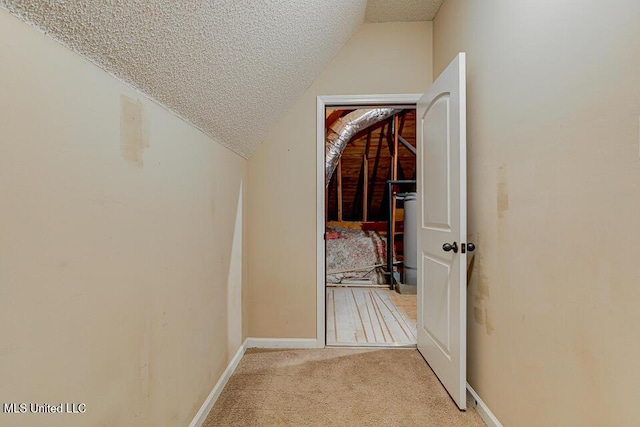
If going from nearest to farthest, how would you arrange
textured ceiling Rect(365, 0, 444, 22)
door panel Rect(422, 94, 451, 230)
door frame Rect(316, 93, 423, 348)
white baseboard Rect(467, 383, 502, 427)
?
white baseboard Rect(467, 383, 502, 427)
door panel Rect(422, 94, 451, 230)
textured ceiling Rect(365, 0, 444, 22)
door frame Rect(316, 93, 423, 348)

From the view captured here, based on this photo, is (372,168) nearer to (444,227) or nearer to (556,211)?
(444,227)

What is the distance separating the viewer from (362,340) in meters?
2.62

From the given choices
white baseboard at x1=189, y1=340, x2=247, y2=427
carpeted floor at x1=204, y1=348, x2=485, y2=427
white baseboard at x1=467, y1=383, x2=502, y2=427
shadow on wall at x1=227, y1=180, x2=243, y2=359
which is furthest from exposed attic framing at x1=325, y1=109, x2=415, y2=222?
white baseboard at x1=467, y1=383, x2=502, y2=427

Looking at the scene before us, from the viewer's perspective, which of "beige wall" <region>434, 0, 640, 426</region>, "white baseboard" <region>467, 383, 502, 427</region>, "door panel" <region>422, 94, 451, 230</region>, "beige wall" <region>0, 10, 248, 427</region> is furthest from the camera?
"door panel" <region>422, 94, 451, 230</region>

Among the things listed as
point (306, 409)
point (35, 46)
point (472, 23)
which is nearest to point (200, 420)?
point (306, 409)

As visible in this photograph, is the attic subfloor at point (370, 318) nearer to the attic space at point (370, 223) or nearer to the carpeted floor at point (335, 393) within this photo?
the attic space at point (370, 223)

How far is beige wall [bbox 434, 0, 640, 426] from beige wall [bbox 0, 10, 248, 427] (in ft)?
4.68

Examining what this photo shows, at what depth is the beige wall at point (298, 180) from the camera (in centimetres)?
245

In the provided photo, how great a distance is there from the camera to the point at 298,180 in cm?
246

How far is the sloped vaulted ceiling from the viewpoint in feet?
2.52

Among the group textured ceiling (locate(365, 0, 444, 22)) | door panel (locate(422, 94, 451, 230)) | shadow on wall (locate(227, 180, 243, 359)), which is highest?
textured ceiling (locate(365, 0, 444, 22))

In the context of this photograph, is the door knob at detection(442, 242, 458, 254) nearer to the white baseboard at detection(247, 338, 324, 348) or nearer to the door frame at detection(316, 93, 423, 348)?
the door frame at detection(316, 93, 423, 348)

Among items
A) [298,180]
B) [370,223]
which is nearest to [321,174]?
[298,180]

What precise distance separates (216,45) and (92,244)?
819 mm
